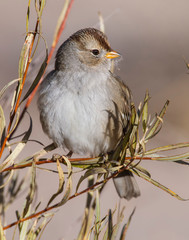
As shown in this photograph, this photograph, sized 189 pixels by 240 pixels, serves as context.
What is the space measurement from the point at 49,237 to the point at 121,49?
474cm

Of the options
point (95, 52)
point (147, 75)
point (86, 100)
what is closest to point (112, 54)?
point (95, 52)

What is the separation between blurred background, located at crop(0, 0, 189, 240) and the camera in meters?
5.22

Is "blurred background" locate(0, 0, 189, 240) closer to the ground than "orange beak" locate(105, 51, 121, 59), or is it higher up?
closer to the ground

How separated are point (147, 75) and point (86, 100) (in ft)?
16.5

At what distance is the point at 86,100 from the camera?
320 cm

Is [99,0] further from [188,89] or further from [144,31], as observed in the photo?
[188,89]

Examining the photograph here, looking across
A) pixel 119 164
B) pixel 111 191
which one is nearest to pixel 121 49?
pixel 111 191

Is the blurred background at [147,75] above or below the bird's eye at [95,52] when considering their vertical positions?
below

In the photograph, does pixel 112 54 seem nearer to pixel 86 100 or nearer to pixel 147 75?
pixel 86 100

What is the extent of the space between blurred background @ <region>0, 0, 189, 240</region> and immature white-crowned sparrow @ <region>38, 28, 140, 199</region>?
104cm

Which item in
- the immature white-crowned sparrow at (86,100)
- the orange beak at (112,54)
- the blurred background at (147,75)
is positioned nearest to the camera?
the immature white-crowned sparrow at (86,100)

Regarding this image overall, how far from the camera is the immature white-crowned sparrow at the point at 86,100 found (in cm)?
320

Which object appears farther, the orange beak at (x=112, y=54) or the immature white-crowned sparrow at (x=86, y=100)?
the orange beak at (x=112, y=54)

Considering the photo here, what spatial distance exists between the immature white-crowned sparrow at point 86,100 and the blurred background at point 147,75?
40.8 inches
